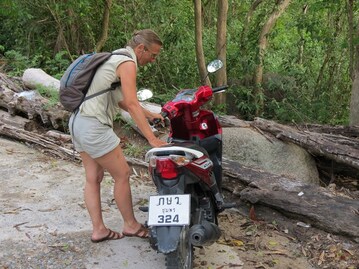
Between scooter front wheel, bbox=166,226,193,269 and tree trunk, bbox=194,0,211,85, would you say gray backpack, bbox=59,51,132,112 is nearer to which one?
scooter front wheel, bbox=166,226,193,269

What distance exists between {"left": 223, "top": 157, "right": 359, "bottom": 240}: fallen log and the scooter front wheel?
5.11 feet

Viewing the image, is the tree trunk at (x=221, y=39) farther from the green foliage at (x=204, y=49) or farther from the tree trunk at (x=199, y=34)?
the tree trunk at (x=199, y=34)

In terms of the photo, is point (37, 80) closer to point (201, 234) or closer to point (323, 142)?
point (323, 142)

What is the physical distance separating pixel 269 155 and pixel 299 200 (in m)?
1.56

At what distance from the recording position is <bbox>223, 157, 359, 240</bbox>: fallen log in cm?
425

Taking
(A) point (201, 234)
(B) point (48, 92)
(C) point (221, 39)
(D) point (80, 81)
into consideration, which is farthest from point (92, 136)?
(C) point (221, 39)

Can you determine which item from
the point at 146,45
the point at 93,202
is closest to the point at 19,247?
the point at 93,202

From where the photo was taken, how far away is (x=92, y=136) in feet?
12.2

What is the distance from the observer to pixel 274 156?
6.09m

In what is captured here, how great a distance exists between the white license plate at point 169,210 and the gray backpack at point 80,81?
3.43 feet

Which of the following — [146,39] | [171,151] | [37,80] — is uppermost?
[146,39]

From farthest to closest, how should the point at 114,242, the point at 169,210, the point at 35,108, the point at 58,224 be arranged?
the point at 35,108, the point at 58,224, the point at 114,242, the point at 169,210

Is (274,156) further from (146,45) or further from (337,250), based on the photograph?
(146,45)

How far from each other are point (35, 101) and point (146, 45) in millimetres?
4329
